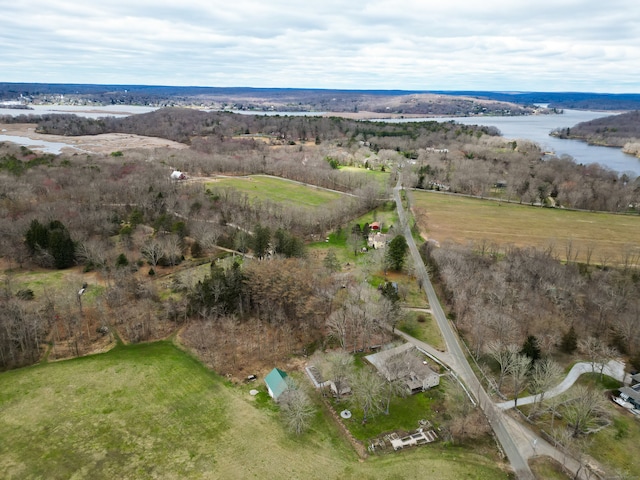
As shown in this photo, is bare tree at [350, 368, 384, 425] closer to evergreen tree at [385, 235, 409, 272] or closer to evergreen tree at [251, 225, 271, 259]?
evergreen tree at [385, 235, 409, 272]

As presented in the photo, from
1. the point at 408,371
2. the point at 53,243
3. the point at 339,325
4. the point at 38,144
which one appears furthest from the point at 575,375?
the point at 38,144

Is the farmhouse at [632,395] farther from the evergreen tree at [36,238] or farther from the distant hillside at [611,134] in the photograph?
the distant hillside at [611,134]

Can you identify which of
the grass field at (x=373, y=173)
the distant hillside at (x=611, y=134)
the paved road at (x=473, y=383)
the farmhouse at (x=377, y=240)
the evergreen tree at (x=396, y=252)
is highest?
the distant hillside at (x=611, y=134)

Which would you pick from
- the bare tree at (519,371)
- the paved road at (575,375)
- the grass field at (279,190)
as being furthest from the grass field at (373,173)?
the bare tree at (519,371)

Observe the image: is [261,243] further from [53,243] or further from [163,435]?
[163,435]

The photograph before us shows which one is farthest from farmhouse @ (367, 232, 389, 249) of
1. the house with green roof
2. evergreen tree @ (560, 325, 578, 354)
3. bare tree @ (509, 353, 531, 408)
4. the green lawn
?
the house with green roof

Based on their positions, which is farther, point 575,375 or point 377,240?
point 377,240

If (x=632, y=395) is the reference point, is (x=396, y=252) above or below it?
above
